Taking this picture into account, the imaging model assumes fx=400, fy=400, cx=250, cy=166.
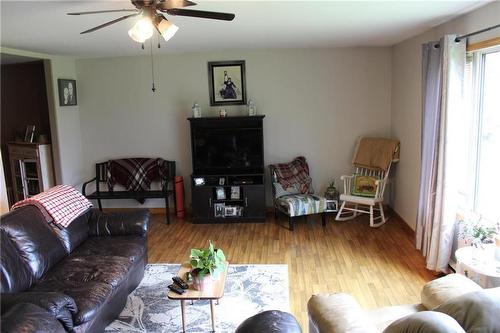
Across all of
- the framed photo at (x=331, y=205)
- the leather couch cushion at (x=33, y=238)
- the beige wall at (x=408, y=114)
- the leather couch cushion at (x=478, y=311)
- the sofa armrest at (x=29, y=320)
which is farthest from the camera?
the framed photo at (x=331, y=205)

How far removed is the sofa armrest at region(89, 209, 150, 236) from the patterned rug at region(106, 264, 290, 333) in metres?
0.48

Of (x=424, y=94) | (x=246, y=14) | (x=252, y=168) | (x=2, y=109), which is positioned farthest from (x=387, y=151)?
(x=2, y=109)

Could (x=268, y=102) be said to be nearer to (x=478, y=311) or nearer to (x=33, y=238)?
(x=33, y=238)

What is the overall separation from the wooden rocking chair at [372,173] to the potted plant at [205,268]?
2650 millimetres

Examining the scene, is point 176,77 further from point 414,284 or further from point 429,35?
point 414,284

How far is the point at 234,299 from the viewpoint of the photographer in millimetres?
3330

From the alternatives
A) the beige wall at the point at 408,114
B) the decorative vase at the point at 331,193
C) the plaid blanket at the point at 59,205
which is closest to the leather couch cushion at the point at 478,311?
the beige wall at the point at 408,114

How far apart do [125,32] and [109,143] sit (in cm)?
252

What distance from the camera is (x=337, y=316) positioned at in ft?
6.31

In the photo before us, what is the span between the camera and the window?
3.24 m

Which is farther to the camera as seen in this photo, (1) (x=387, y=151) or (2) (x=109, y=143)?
(2) (x=109, y=143)

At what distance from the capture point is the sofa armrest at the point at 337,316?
1828 millimetres

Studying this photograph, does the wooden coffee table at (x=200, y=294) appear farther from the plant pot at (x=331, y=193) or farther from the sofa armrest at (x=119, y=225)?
the plant pot at (x=331, y=193)

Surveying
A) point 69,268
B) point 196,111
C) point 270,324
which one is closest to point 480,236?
point 270,324
